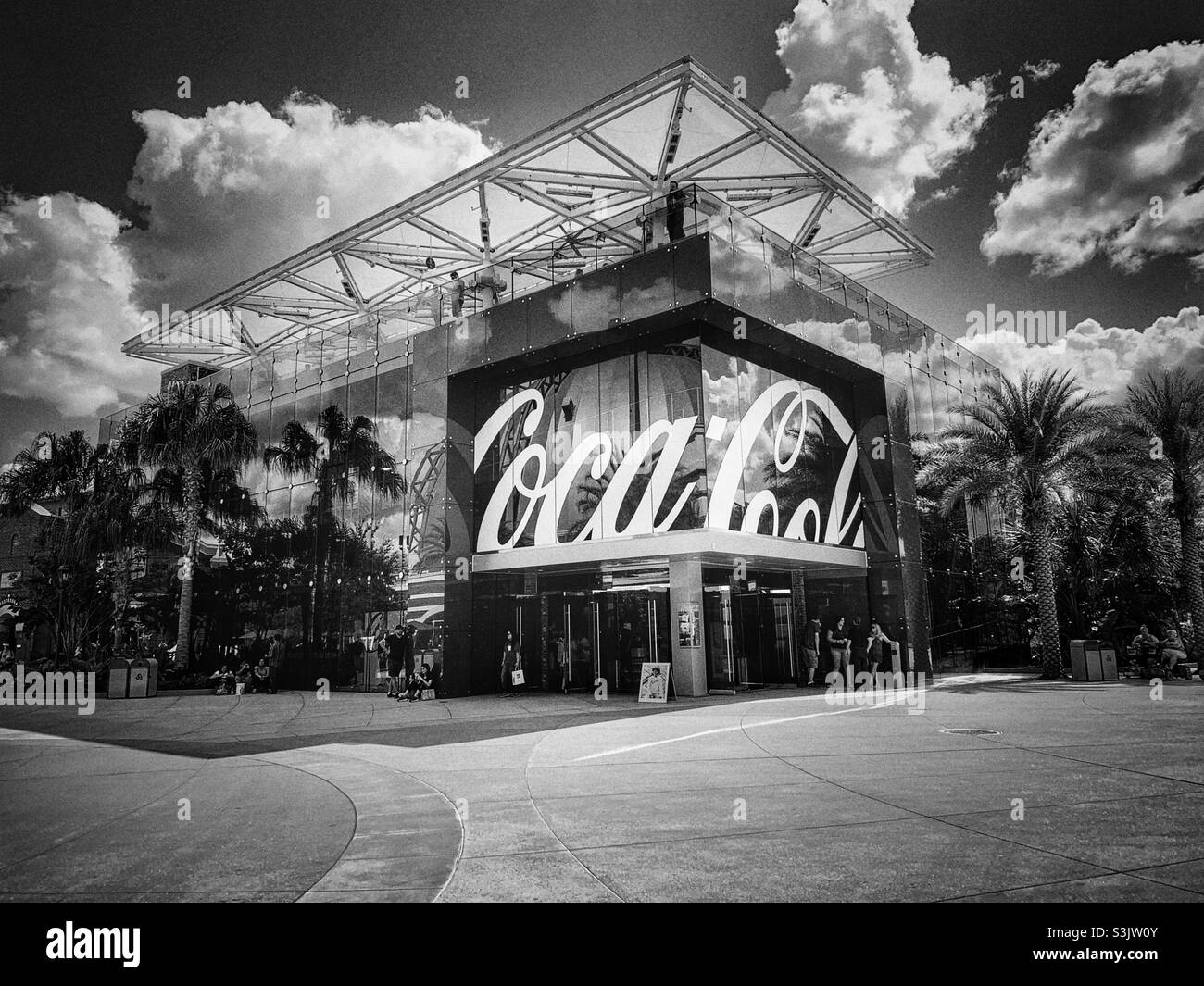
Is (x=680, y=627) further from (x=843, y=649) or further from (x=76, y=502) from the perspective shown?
A: (x=76, y=502)

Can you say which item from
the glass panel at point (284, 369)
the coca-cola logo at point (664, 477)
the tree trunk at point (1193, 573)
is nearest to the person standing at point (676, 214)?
the coca-cola logo at point (664, 477)

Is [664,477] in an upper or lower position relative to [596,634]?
upper

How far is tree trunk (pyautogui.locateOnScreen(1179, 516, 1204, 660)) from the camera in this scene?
23516mm

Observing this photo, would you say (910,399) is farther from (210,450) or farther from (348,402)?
(210,450)

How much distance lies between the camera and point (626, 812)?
252 inches

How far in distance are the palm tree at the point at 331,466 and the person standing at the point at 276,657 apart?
1822mm

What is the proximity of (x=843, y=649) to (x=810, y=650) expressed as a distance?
998 mm

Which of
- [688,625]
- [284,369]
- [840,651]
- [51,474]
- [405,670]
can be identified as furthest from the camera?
[51,474]

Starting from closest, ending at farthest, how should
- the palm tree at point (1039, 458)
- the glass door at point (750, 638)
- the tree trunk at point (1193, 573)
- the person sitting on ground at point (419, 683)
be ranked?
1. the person sitting on ground at point (419, 683)
2. the glass door at point (750, 638)
3. the tree trunk at point (1193, 573)
4. the palm tree at point (1039, 458)

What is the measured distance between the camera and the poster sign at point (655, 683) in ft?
61.0

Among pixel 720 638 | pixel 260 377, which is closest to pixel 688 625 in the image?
pixel 720 638
